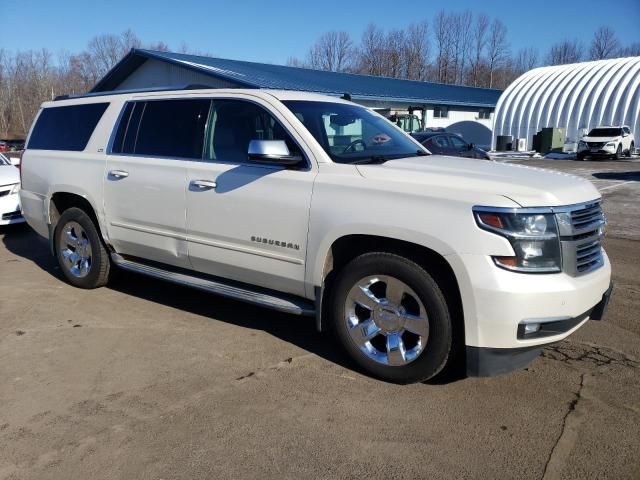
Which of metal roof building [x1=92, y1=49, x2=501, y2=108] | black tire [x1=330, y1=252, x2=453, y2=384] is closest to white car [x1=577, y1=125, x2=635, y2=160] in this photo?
metal roof building [x1=92, y1=49, x2=501, y2=108]

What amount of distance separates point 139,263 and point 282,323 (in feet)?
4.88

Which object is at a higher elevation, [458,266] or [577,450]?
[458,266]

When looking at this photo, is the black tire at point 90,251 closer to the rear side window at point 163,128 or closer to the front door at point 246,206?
the rear side window at point 163,128

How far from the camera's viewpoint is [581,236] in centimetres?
335

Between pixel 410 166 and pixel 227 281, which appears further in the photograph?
pixel 227 281

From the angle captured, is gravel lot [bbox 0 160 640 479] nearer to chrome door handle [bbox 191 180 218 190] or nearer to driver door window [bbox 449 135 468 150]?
chrome door handle [bbox 191 180 218 190]

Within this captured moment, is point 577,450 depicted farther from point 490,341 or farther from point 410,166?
point 410,166

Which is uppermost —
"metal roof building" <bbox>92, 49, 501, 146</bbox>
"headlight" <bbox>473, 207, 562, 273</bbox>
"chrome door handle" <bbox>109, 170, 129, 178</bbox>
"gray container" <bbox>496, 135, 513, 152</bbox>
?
"metal roof building" <bbox>92, 49, 501, 146</bbox>

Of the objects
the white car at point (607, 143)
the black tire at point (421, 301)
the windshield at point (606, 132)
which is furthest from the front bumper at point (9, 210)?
the windshield at point (606, 132)

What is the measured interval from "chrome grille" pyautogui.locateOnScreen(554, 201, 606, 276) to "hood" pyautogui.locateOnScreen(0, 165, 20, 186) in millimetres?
8148

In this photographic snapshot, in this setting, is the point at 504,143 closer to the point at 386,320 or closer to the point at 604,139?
the point at 604,139

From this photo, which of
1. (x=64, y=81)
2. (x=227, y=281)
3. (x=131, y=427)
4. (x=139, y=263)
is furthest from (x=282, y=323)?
(x=64, y=81)

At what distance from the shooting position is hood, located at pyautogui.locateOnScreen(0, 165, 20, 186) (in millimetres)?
8453

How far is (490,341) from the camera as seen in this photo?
3.20 m
